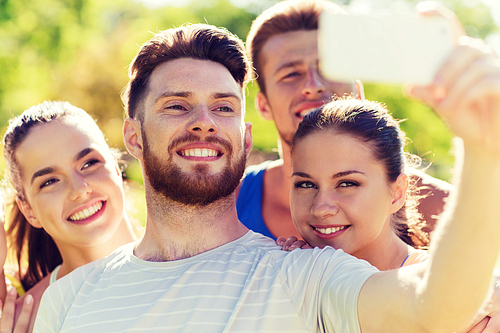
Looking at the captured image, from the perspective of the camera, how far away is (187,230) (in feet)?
8.45

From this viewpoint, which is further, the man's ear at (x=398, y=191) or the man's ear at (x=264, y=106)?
the man's ear at (x=264, y=106)

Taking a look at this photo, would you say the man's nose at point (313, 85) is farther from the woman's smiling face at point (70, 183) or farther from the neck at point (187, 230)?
the woman's smiling face at point (70, 183)

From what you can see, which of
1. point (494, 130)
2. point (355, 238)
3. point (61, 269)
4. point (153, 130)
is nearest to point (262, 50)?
point (153, 130)

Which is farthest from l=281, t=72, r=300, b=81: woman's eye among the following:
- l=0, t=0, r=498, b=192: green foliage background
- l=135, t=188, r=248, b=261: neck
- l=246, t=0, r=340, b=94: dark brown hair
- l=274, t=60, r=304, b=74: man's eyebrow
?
l=0, t=0, r=498, b=192: green foliage background

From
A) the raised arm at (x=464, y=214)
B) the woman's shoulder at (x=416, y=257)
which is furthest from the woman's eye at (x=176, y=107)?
the raised arm at (x=464, y=214)

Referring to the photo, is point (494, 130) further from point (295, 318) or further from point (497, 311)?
point (497, 311)

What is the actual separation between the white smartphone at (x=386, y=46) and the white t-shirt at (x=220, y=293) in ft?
2.74

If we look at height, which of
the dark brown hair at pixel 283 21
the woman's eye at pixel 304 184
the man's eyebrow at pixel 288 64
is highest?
the dark brown hair at pixel 283 21

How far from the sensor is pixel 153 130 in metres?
2.68

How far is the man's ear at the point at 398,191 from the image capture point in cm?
258

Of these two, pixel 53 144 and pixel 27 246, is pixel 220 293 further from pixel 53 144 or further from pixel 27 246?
pixel 27 246

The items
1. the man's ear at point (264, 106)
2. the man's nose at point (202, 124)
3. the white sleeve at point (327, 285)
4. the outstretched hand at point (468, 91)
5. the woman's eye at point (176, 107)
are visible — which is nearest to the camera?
the outstretched hand at point (468, 91)

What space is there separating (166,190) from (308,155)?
777 millimetres

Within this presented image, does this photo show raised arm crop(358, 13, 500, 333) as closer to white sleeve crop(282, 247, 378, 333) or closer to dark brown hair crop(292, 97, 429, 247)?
white sleeve crop(282, 247, 378, 333)
